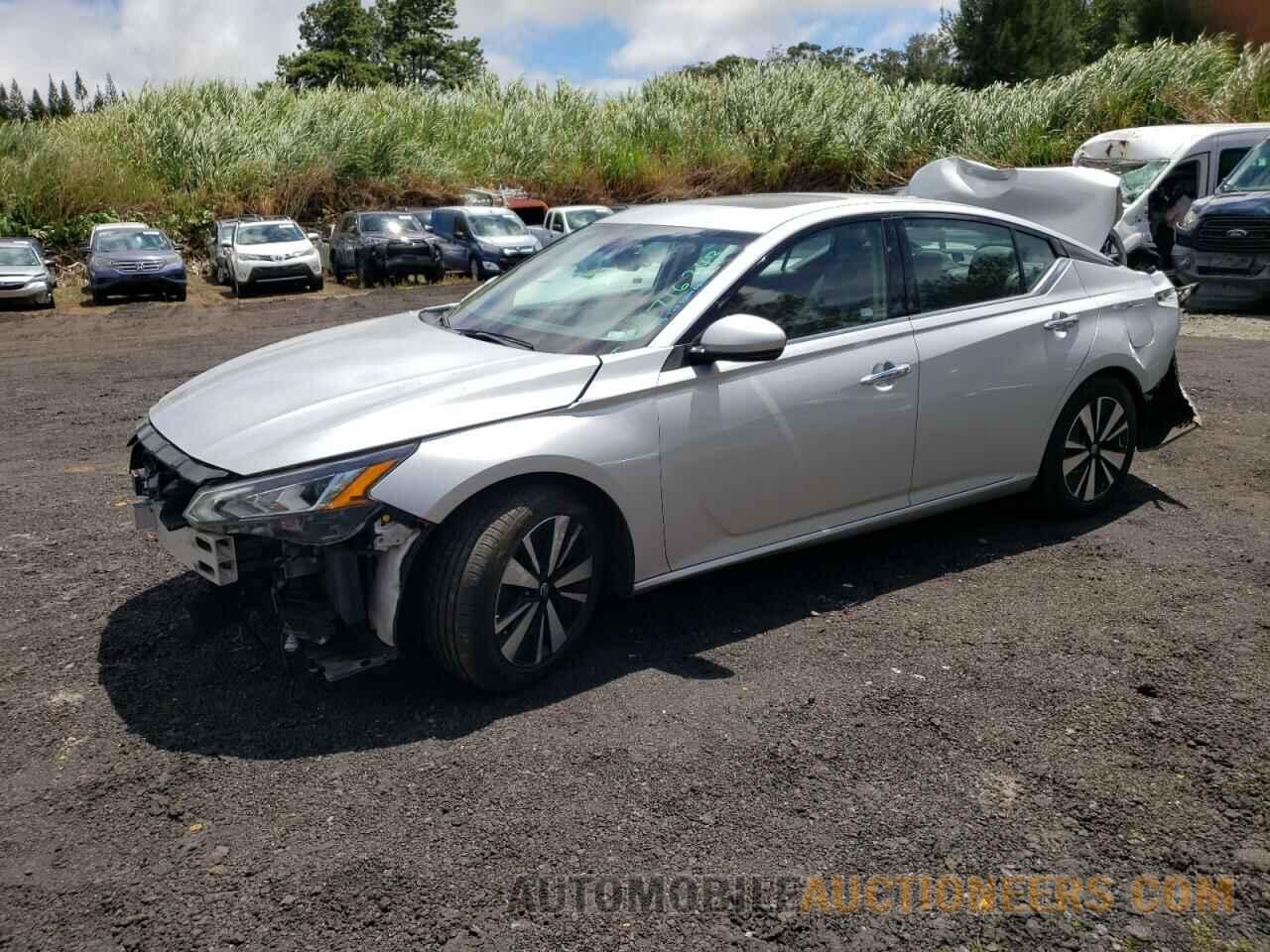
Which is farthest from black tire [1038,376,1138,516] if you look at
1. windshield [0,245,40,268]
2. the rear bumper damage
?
windshield [0,245,40,268]

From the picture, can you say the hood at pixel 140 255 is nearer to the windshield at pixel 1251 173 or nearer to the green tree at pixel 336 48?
the windshield at pixel 1251 173

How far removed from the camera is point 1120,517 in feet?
19.1

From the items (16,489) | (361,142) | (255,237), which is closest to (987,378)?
(16,489)

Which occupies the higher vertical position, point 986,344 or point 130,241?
point 130,241

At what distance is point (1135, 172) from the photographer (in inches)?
620

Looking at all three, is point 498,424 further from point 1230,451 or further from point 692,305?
point 1230,451

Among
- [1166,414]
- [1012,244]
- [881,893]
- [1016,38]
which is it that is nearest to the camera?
[881,893]

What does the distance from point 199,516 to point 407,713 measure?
94 centimetres

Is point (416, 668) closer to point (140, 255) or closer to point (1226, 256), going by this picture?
point (1226, 256)

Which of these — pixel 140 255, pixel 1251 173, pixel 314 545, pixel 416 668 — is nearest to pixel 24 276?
pixel 140 255

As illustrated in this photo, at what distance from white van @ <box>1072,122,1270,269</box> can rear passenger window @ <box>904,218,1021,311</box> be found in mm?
10923

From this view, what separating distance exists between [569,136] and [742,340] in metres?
34.0

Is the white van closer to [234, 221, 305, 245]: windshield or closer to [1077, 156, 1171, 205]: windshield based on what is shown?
[1077, 156, 1171, 205]: windshield

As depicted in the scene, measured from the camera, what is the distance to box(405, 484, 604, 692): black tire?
12.1ft
